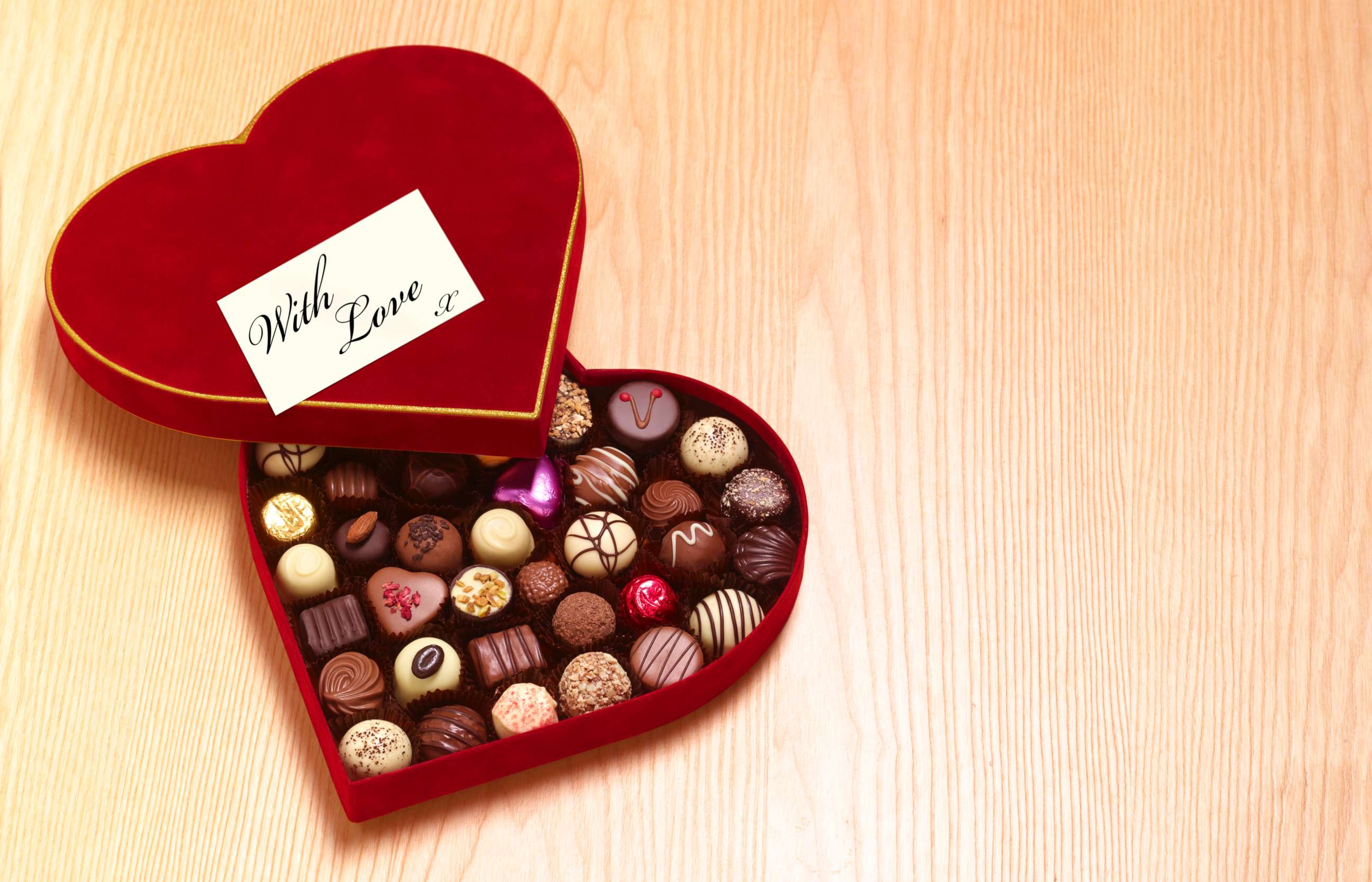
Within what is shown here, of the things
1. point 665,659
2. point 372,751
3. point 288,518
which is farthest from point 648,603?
point 288,518

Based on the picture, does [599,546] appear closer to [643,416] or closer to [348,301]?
[643,416]

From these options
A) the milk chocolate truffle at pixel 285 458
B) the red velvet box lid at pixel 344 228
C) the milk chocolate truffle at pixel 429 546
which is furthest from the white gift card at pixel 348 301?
the milk chocolate truffle at pixel 429 546

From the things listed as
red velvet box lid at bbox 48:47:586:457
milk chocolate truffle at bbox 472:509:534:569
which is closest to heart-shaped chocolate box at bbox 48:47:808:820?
red velvet box lid at bbox 48:47:586:457

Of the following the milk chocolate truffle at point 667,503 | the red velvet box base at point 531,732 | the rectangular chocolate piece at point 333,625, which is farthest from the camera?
the milk chocolate truffle at point 667,503

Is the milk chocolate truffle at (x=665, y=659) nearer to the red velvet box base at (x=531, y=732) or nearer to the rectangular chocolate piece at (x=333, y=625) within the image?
the red velvet box base at (x=531, y=732)

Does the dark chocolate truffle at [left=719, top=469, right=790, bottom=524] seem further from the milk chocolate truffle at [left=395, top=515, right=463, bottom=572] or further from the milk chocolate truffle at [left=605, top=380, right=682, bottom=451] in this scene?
the milk chocolate truffle at [left=395, top=515, right=463, bottom=572]

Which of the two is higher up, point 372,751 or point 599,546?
point 599,546

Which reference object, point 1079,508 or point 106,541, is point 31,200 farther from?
point 1079,508
